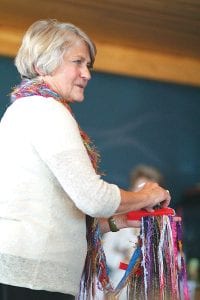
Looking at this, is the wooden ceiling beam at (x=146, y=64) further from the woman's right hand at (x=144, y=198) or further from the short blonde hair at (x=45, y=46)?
the woman's right hand at (x=144, y=198)

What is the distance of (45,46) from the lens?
1558 millimetres

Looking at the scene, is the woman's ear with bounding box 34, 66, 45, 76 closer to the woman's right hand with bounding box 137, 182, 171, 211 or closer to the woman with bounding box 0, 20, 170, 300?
the woman with bounding box 0, 20, 170, 300

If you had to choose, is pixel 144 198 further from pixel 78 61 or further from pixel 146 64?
pixel 146 64

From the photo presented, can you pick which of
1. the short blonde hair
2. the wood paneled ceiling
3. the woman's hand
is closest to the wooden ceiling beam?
the wood paneled ceiling

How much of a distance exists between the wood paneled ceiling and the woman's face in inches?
64.6

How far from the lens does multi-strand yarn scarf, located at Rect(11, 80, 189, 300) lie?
158 centimetres

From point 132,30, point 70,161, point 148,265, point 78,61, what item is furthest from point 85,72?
point 132,30

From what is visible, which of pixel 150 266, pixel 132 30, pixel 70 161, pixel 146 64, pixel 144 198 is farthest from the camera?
pixel 146 64

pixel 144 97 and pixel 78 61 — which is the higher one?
pixel 144 97

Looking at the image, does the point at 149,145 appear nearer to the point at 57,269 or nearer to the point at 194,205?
the point at 194,205

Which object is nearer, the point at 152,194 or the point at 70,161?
the point at 70,161

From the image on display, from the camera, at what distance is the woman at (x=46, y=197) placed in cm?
135

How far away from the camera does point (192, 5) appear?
3180 millimetres

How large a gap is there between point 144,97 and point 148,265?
8.56 feet
